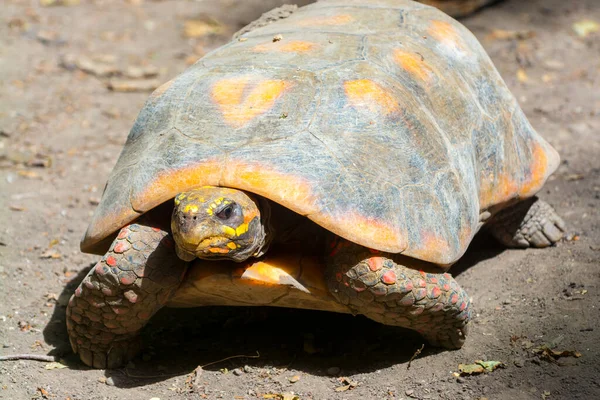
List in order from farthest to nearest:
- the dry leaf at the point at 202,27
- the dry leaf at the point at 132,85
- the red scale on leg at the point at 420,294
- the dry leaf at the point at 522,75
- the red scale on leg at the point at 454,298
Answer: the dry leaf at the point at 202,27 → the dry leaf at the point at 522,75 → the dry leaf at the point at 132,85 → the red scale on leg at the point at 454,298 → the red scale on leg at the point at 420,294

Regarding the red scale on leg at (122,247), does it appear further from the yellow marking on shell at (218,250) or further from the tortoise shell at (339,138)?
the yellow marking on shell at (218,250)

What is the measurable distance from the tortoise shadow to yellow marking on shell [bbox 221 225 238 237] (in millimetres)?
831

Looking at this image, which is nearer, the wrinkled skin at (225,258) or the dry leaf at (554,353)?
the wrinkled skin at (225,258)

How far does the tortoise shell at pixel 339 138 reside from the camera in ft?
9.45

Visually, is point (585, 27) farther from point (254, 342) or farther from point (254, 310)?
point (254, 342)

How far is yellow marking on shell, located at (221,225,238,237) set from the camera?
2.72m

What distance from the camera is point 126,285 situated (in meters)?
2.97

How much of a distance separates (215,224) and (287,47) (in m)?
1.14

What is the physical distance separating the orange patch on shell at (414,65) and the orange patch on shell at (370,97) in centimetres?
28

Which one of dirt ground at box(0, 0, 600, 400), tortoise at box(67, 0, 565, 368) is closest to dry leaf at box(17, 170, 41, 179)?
dirt ground at box(0, 0, 600, 400)

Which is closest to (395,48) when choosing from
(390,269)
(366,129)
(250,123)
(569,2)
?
(366,129)

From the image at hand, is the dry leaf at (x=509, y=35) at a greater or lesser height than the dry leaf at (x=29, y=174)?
lesser

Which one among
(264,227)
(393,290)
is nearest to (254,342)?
(264,227)

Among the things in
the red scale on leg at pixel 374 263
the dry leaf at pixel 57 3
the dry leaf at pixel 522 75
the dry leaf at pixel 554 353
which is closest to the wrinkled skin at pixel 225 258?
the red scale on leg at pixel 374 263
